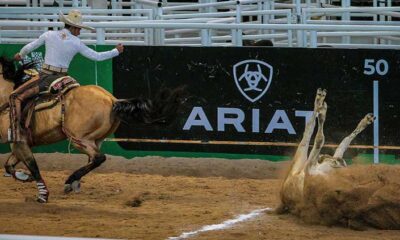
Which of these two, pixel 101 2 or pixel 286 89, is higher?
pixel 101 2

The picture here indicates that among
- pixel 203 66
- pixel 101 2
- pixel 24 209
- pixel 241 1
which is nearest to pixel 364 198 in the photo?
pixel 24 209

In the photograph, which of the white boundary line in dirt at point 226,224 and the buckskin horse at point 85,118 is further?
the buckskin horse at point 85,118

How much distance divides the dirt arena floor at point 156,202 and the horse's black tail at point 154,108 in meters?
0.86

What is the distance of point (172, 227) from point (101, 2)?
9.82m

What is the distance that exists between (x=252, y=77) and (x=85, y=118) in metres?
2.98

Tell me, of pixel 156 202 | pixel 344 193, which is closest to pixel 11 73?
pixel 156 202

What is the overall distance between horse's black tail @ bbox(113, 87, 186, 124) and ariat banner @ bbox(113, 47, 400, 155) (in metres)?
2.01

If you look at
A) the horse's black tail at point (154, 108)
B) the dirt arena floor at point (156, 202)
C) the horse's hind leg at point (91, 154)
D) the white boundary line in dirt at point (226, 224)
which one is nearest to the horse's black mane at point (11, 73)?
the horse's hind leg at point (91, 154)

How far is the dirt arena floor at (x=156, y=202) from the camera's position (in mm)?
8961

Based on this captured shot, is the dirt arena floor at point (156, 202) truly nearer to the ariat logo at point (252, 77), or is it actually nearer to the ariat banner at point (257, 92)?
the ariat banner at point (257, 92)

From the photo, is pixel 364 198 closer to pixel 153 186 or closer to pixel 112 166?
pixel 153 186

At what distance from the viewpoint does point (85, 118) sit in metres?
10.7

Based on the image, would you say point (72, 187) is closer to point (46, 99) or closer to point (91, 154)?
point (91, 154)

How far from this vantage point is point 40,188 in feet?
34.7
